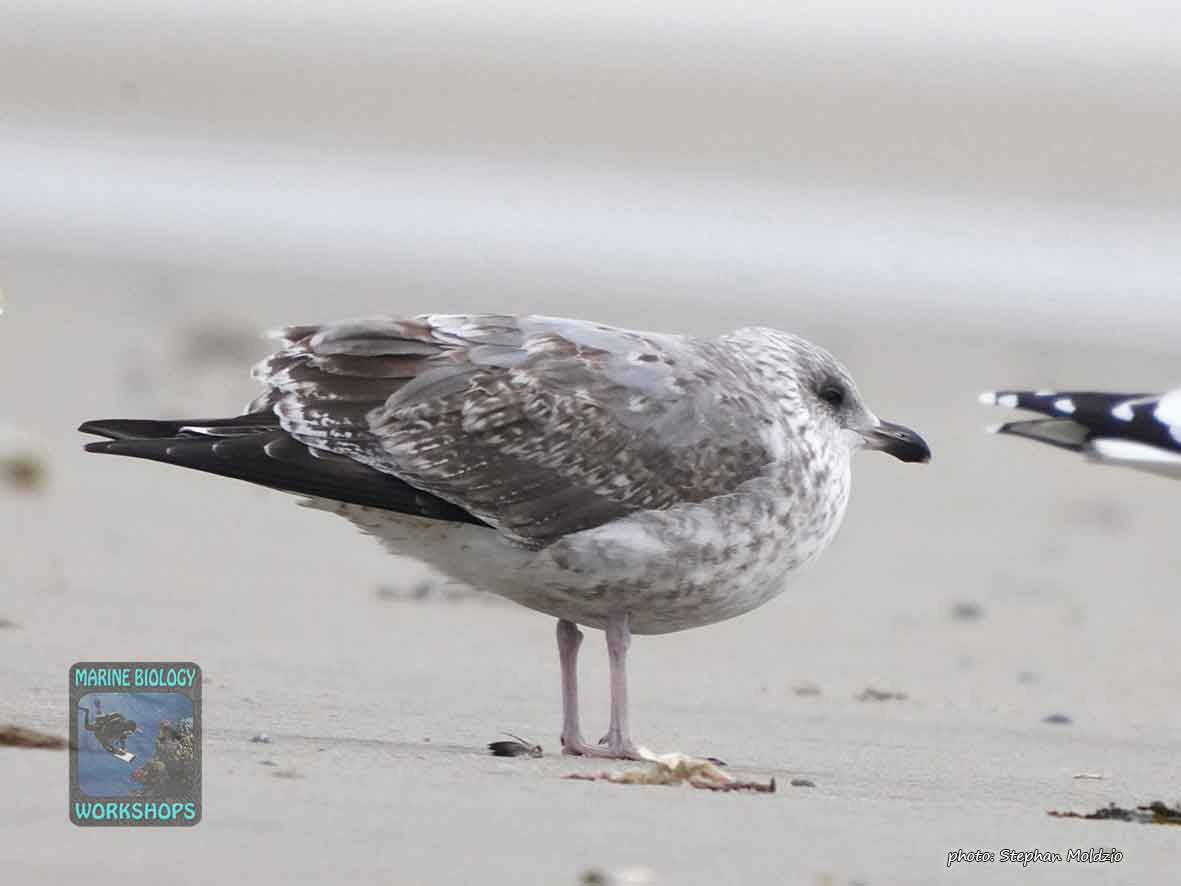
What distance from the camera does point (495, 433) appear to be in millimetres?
5141

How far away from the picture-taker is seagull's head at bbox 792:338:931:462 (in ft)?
18.0

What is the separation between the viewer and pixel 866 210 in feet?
54.6

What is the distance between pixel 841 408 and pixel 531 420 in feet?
2.79

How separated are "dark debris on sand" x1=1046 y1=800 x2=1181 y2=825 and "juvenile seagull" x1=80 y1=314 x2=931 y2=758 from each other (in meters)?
0.85

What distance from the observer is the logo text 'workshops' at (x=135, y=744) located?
153 inches

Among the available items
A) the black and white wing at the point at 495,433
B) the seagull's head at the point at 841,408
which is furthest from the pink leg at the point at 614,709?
the seagull's head at the point at 841,408

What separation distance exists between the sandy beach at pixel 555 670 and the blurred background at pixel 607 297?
0.08 ft

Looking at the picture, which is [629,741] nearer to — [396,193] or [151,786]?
[151,786]

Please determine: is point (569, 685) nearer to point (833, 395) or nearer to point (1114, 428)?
point (833, 395)

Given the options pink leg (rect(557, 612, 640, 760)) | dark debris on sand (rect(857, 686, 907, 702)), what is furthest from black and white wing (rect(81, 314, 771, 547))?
dark debris on sand (rect(857, 686, 907, 702))

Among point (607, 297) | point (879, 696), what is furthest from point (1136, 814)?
point (607, 297)

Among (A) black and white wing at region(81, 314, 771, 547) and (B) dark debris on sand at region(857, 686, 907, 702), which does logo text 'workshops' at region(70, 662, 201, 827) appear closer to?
(A) black and white wing at region(81, 314, 771, 547)

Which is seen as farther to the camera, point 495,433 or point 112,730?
point 495,433

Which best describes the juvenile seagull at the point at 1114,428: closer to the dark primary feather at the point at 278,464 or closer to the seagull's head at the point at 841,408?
the seagull's head at the point at 841,408
